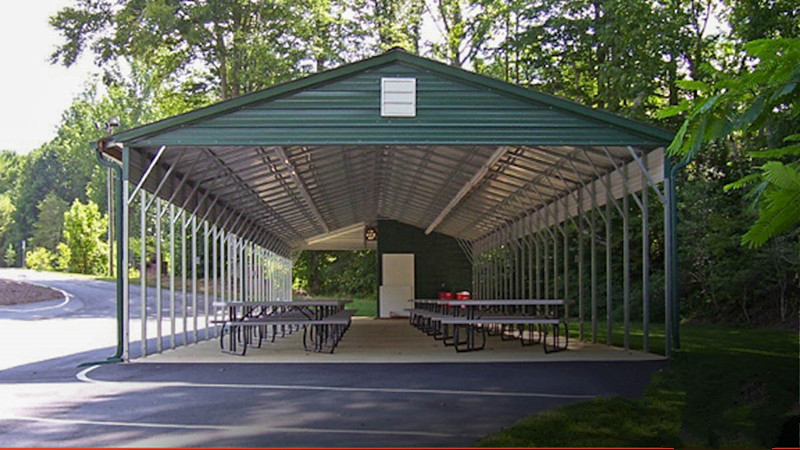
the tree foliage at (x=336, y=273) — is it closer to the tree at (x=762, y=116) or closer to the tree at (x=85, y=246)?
the tree at (x=85, y=246)

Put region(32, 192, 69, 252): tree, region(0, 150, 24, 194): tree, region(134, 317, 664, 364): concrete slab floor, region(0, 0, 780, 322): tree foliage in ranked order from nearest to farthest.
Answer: region(134, 317, 664, 364): concrete slab floor, region(0, 0, 780, 322): tree foliage, region(32, 192, 69, 252): tree, region(0, 150, 24, 194): tree

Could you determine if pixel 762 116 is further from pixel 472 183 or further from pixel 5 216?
pixel 5 216

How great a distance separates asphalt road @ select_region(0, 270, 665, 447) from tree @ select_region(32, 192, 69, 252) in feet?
192

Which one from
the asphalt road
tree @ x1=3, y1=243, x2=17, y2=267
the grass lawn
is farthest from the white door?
tree @ x1=3, y1=243, x2=17, y2=267

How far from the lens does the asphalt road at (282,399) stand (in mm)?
7055

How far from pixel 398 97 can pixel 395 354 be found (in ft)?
12.4

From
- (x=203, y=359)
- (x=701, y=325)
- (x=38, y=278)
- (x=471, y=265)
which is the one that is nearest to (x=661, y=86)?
(x=701, y=325)

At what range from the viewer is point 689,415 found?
25.2 ft

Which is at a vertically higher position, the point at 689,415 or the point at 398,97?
the point at 398,97

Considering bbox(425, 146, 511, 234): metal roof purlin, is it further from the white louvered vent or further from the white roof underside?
the white louvered vent

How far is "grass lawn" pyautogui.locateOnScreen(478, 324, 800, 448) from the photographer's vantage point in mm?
6500

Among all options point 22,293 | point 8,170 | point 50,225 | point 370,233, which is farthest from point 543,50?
point 8,170

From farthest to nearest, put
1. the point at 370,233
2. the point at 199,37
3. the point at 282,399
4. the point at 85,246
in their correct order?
1. the point at 85,246
2. the point at 370,233
3. the point at 199,37
4. the point at 282,399

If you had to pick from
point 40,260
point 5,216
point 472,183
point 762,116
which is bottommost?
point 40,260
